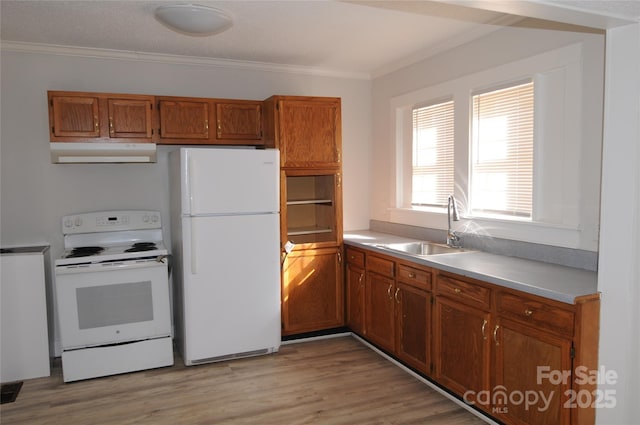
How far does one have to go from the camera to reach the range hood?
3.68 m

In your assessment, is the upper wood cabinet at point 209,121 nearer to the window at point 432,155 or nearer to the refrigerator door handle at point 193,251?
the refrigerator door handle at point 193,251

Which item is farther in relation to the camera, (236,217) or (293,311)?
(293,311)

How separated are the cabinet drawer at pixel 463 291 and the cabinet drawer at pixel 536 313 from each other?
11 cm

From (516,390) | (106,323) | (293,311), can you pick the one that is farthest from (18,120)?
(516,390)

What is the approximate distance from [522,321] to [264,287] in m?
2.04

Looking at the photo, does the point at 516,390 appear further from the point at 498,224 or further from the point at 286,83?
the point at 286,83

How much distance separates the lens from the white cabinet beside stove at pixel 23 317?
11.5 feet

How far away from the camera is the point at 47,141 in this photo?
389 cm

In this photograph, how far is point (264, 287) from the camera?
3879mm

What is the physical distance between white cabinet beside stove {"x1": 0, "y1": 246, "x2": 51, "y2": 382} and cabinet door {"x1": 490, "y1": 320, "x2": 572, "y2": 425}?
3144 mm

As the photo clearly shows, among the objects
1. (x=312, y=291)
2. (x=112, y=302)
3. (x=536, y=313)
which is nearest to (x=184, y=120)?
(x=112, y=302)

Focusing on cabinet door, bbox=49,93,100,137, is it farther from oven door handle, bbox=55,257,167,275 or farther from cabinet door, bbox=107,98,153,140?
oven door handle, bbox=55,257,167,275

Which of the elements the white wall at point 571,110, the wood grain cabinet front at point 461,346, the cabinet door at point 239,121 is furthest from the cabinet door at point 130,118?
the wood grain cabinet front at point 461,346

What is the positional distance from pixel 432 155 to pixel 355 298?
139 centimetres
